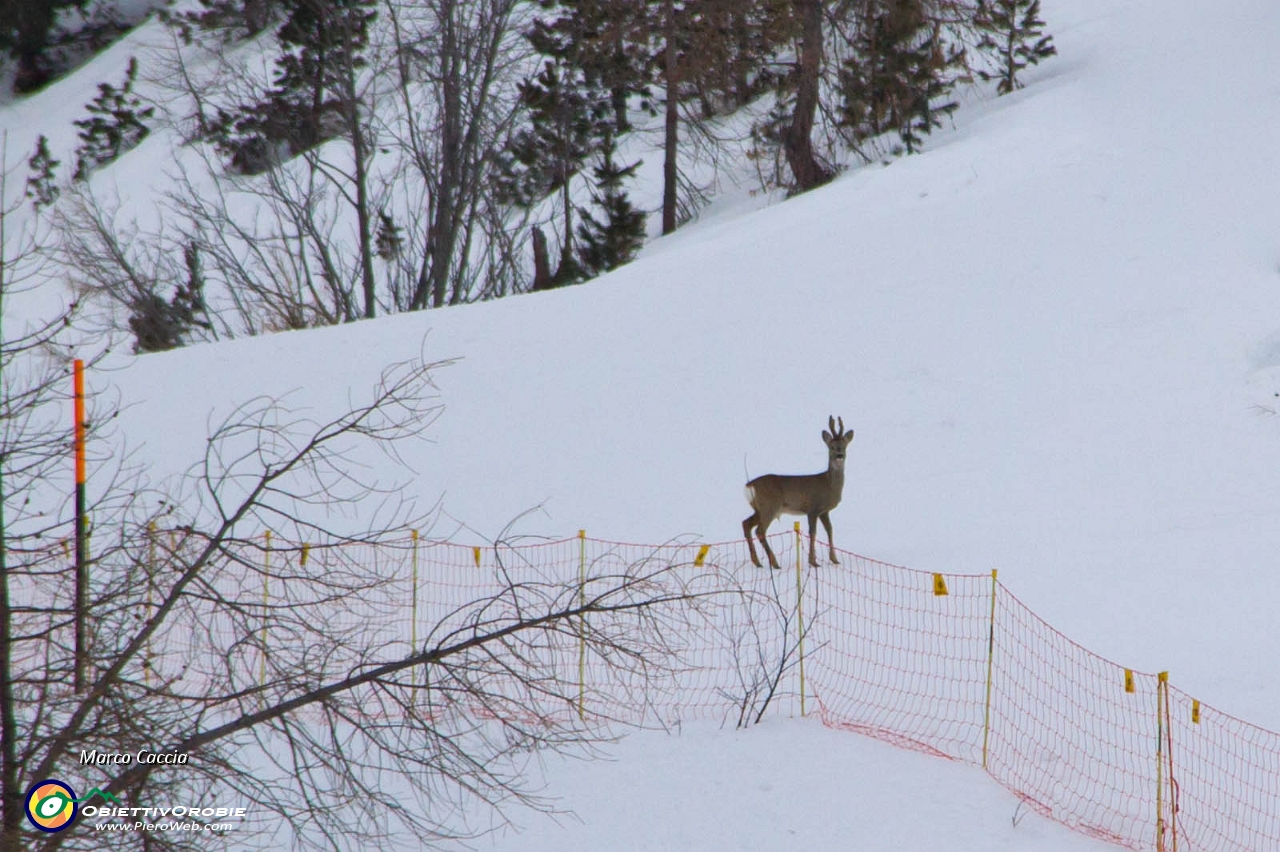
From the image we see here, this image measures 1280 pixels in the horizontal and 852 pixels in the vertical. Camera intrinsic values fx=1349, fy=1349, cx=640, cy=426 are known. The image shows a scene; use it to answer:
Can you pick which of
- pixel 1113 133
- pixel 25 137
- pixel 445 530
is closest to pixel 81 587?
pixel 445 530

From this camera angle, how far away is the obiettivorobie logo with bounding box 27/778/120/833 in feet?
15.5

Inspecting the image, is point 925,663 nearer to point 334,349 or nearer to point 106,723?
point 106,723

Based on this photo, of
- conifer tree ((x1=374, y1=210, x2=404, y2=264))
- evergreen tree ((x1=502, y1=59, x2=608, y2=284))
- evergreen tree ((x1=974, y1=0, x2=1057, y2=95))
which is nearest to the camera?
evergreen tree ((x1=974, y1=0, x2=1057, y2=95))

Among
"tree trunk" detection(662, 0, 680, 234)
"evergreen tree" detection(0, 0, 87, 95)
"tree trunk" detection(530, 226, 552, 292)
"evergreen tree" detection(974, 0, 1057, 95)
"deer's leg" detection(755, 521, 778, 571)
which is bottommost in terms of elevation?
"deer's leg" detection(755, 521, 778, 571)

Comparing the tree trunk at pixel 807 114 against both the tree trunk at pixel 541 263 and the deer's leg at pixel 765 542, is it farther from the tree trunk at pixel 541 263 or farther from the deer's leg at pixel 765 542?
the deer's leg at pixel 765 542

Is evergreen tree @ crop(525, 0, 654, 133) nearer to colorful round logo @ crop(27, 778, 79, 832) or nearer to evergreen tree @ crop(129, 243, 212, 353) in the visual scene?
evergreen tree @ crop(129, 243, 212, 353)

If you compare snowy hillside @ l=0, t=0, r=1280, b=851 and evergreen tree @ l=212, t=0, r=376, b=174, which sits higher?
evergreen tree @ l=212, t=0, r=376, b=174

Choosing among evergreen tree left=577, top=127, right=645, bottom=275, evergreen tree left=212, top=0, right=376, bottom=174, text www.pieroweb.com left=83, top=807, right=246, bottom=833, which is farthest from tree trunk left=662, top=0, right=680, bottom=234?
text www.pieroweb.com left=83, top=807, right=246, bottom=833

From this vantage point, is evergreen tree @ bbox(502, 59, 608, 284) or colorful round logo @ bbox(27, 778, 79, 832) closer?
colorful round logo @ bbox(27, 778, 79, 832)

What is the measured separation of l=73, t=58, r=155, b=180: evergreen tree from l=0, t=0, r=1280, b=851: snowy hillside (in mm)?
25252

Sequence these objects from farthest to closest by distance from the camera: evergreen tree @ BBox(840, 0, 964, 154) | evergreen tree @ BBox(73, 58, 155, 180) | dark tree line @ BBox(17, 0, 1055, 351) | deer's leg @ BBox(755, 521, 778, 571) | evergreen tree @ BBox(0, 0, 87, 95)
→ evergreen tree @ BBox(0, 0, 87, 95)
evergreen tree @ BBox(73, 58, 155, 180)
dark tree line @ BBox(17, 0, 1055, 351)
evergreen tree @ BBox(840, 0, 964, 154)
deer's leg @ BBox(755, 521, 778, 571)

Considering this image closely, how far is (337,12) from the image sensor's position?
27562mm

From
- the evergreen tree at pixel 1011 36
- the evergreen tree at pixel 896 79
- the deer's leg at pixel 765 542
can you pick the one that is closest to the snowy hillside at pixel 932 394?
the deer's leg at pixel 765 542

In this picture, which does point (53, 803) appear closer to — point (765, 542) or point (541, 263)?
point (765, 542)
